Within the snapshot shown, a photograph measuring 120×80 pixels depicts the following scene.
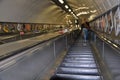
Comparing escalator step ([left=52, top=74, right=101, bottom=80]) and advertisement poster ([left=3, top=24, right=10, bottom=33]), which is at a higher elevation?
advertisement poster ([left=3, top=24, right=10, bottom=33])

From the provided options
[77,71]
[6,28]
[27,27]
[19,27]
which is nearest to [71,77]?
[77,71]

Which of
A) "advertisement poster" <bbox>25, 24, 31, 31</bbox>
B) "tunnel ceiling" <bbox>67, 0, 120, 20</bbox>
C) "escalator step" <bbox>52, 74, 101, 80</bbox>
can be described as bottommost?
"escalator step" <bbox>52, 74, 101, 80</bbox>

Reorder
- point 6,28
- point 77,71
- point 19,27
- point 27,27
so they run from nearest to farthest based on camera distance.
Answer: point 77,71, point 6,28, point 19,27, point 27,27

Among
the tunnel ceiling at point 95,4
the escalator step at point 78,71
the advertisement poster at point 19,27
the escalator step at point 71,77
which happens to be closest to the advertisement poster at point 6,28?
the advertisement poster at point 19,27

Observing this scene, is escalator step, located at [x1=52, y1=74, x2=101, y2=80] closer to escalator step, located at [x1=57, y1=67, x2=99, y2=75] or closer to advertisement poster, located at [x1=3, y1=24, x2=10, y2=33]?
escalator step, located at [x1=57, y1=67, x2=99, y2=75]

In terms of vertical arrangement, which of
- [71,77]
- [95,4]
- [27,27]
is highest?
[95,4]

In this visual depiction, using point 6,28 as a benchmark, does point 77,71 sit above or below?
below

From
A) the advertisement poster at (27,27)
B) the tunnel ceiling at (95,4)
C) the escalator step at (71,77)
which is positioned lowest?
the escalator step at (71,77)

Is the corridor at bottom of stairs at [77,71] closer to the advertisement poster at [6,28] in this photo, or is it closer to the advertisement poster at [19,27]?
the advertisement poster at [6,28]

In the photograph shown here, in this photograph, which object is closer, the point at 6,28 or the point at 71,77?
the point at 71,77

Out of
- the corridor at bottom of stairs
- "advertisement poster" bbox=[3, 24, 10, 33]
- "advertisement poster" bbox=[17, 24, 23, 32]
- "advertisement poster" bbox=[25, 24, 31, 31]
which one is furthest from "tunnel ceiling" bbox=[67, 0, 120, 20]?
"advertisement poster" bbox=[3, 24, 10, 33]

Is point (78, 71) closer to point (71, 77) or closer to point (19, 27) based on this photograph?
point (71, 77)

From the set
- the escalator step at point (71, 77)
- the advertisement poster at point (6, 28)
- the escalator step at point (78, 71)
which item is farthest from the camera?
the advertisement poster at point (6, 28)

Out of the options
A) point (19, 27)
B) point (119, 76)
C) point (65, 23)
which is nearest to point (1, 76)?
point (119, 76)
